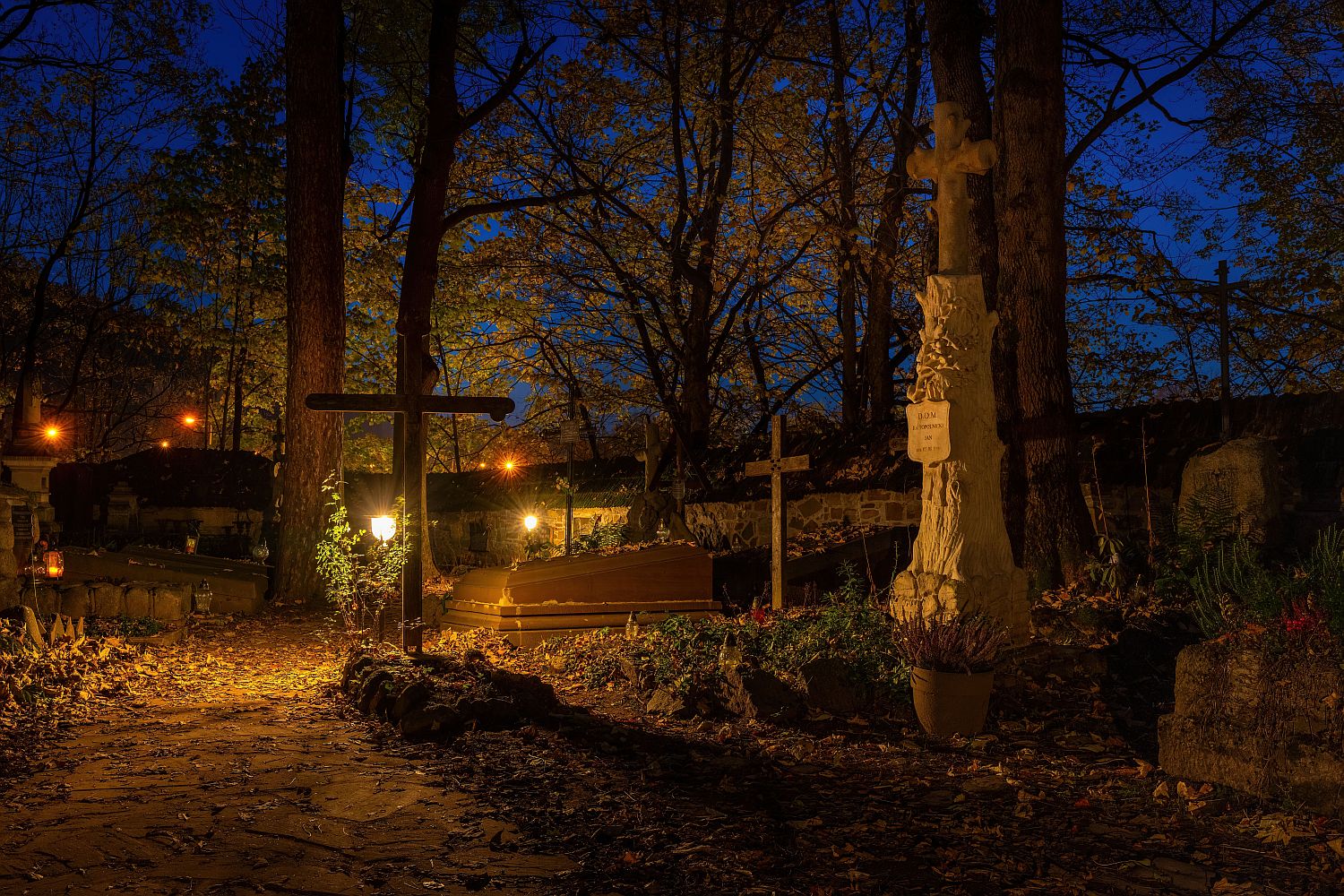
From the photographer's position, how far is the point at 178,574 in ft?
42.8

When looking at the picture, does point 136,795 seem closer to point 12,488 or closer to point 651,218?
point 12,488

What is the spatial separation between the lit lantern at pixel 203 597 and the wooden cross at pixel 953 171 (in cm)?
1029

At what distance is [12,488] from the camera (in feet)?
34.6

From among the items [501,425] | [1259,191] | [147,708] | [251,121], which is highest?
[251,121]

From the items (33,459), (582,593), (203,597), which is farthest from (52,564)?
(582,593)

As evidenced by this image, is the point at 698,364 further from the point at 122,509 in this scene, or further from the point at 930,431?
the point at 122,509

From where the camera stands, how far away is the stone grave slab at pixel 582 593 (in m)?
10.5

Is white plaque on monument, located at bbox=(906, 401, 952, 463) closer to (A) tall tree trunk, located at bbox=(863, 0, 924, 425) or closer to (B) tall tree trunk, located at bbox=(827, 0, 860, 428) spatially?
(B) tall tree trunk, located at bbox=(827, 0, 860, 428)

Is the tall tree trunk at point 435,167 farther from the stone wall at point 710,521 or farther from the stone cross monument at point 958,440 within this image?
the stone cross monument at point 958,440

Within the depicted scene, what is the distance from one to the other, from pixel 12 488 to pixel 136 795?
7.33m

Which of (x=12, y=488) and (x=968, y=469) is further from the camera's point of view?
(x=12, y=488)

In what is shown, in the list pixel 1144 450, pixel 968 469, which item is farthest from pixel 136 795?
pixel 1144 450

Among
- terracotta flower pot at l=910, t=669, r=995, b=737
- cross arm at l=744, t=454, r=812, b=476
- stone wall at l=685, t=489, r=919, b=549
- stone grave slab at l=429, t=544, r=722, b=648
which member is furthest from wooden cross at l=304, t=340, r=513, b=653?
stone wall at l=685, t=489, r=919, b=549

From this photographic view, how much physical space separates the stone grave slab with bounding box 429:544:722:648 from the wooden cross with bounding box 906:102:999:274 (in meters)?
4.81
